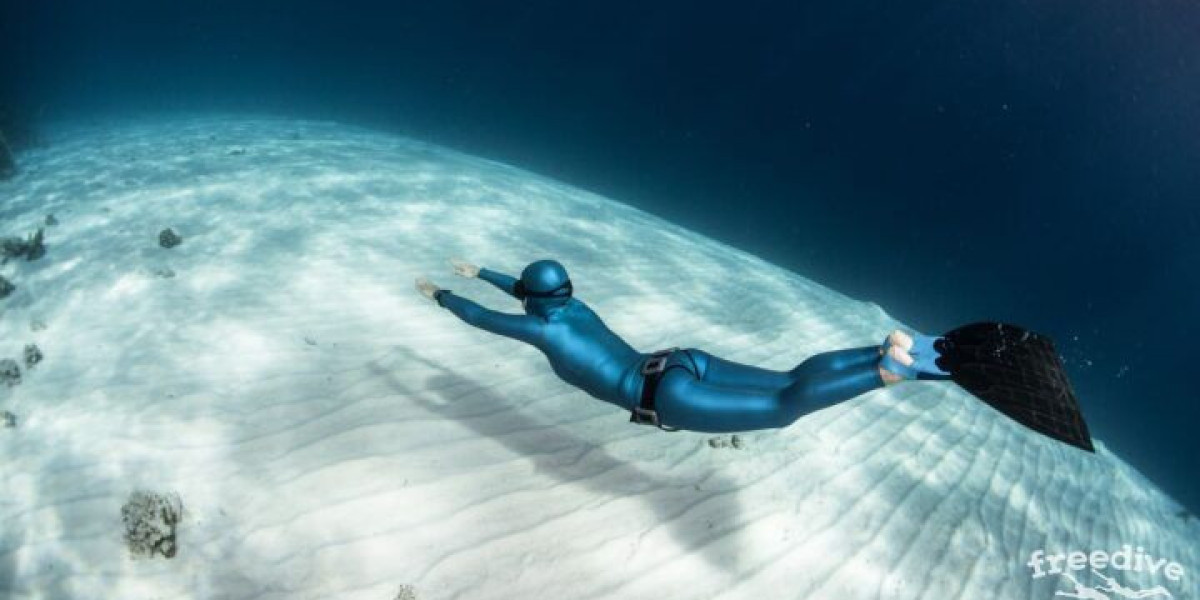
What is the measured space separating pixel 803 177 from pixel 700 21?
59.0 feet

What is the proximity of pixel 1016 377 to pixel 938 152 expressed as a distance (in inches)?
2046

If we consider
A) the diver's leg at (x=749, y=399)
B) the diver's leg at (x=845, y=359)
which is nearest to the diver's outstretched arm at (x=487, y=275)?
the diver's leg at (x=749, y=399)

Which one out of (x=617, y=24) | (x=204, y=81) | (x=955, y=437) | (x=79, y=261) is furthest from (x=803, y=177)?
(x=204, y=81)

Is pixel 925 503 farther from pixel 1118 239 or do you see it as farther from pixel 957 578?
pixel 1118 239

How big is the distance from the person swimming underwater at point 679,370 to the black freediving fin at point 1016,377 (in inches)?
4.9

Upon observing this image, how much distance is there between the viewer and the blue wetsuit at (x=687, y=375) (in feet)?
11.3

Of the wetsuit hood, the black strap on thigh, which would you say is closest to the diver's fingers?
the black strap on thigh

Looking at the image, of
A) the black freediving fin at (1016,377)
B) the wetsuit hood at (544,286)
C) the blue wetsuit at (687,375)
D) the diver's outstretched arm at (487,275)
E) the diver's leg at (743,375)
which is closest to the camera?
the black freediving fin at (1016,377)

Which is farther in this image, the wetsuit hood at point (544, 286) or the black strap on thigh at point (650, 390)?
the wetsuit hood at point (544, 286)

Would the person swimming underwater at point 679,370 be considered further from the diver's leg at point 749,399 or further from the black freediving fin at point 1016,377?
the black freediving fin at point 1016,377

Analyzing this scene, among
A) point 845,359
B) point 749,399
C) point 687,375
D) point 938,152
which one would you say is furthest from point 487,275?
point 938,152

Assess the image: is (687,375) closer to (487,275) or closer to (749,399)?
(749,399)

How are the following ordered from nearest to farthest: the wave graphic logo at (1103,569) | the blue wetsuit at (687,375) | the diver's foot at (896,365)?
the diver's foot at (896,365) → the blue wetsuit at (687,375) → the wave graphic logo at (1103,569)

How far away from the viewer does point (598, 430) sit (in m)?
4.92
